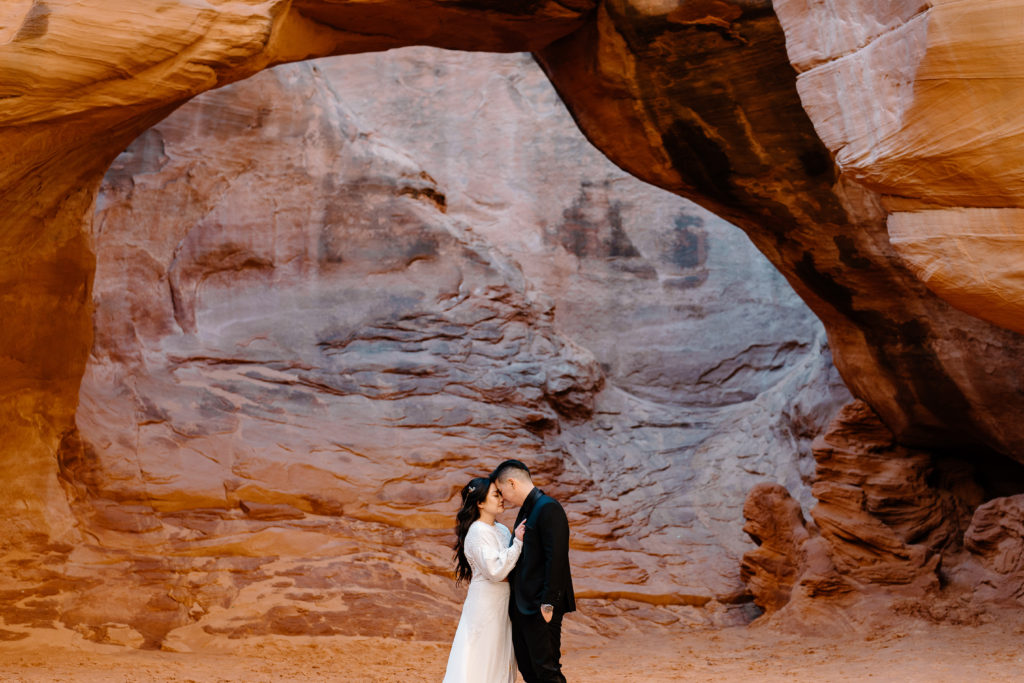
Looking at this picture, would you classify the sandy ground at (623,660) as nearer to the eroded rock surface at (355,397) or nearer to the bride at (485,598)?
the eroded rock surface at (355,397)

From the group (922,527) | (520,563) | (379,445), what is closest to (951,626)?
(922,527)

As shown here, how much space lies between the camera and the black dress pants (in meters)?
5.22

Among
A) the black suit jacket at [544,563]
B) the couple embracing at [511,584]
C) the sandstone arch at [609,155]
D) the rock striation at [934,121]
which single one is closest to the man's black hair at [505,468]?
the couple embracing at [511,584]

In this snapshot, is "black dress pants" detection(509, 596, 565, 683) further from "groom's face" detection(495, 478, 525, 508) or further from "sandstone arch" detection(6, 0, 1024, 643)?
"sandstone arch" detection(6, 0, 1024, 643)

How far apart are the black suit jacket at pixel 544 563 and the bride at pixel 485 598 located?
91mm

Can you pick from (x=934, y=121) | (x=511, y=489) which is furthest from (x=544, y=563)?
(x=934, y=121)

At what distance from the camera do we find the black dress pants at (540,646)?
5.22m

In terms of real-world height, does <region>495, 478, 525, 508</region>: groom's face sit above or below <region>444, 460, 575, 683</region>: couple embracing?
above

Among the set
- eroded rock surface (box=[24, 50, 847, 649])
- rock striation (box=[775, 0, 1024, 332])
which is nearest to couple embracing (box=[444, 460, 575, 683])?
rock striation (box=[775, 0, 1024, 332])

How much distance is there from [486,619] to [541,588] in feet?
1.27

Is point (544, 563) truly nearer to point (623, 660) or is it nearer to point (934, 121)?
point (934, 121)

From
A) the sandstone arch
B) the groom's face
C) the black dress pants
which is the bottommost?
the black dress pants

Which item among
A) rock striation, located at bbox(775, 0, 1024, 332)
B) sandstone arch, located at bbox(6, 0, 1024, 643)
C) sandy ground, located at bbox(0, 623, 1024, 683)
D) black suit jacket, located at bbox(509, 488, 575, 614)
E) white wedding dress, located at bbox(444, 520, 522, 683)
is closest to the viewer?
rock striation, located at bbox(775, 0, 1024, 332)

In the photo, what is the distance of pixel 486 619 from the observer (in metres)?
5.41
